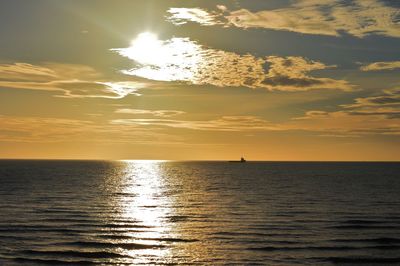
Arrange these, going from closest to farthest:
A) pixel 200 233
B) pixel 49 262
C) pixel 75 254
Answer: pixel 49 262 → pixel 75 254 → pixel 200 233

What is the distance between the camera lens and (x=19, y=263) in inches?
1572

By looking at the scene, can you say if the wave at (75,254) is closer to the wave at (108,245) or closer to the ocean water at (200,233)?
the ocean water at (200,233)

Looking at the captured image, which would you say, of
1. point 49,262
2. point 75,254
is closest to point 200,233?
point 75,254

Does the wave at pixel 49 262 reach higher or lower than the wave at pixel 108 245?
lower

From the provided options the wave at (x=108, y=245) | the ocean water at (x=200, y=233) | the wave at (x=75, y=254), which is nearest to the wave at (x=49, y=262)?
the ocean water at (x=200, y=233)

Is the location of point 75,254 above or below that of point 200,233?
below

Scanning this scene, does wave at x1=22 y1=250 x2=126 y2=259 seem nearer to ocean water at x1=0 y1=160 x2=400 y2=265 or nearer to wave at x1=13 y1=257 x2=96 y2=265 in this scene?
ocean water at x1=0 y1=160 x2=400 y2=265

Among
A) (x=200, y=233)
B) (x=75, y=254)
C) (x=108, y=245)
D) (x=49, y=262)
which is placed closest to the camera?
(x=49, y=262)

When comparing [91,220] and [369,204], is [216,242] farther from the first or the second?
[369,204]

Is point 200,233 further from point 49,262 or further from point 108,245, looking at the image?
point 49,262

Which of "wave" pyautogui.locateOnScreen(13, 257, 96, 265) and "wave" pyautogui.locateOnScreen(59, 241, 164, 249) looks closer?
"wave" pyautogui.locateOnScreen(13, 257, 96, 265)

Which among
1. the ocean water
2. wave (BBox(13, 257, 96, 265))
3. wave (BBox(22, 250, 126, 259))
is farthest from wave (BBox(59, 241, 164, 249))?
wave (BBox(13, 257, 96, 265))

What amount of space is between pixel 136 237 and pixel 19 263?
14.7m

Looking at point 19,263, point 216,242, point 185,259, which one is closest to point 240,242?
point 216,242
